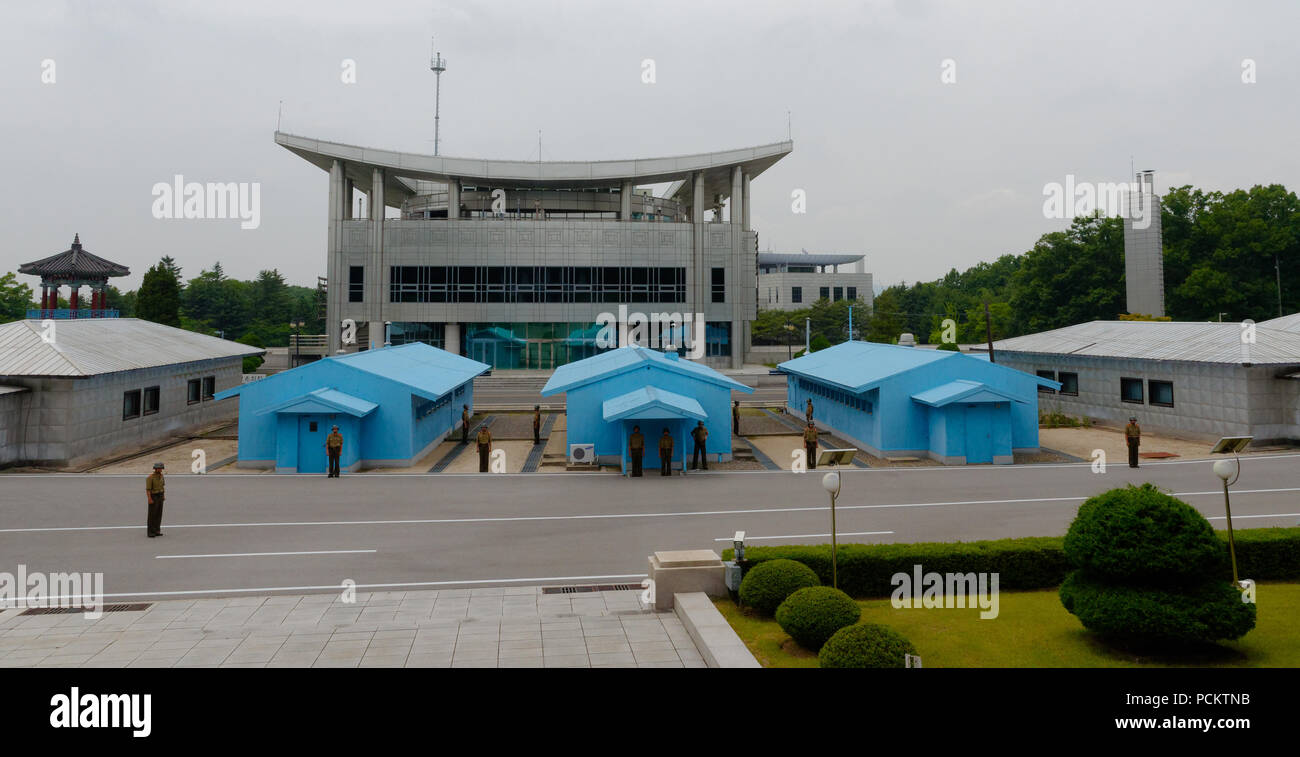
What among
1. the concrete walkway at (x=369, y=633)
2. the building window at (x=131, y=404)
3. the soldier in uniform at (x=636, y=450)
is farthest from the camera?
the building window at (x=131, y=404)

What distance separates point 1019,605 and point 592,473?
14.4 meters

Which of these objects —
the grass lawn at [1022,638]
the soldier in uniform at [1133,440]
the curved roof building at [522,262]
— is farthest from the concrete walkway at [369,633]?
the curved roof building at [522,262]

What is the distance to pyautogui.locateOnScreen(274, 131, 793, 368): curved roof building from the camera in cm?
6081

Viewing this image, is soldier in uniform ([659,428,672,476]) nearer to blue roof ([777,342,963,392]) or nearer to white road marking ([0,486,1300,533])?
white road marking ([0,486,1300,533])

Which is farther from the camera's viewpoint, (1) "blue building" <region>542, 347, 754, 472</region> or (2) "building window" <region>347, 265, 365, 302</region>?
(2) "building window" <region>347, 265, 365, 302</region>

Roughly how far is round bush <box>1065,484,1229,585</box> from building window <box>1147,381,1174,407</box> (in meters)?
24.0

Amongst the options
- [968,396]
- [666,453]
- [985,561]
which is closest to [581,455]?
[666,453]

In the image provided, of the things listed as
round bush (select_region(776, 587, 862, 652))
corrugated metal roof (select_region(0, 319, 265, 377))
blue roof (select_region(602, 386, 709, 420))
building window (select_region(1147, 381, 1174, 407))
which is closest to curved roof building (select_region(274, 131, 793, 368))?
corrugated metal roof (select_region(0, 319, 265, 377))

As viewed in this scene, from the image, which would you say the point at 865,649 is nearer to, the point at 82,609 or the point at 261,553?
the point at 82,609

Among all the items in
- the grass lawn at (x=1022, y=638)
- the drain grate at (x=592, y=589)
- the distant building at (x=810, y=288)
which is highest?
the distant building at (x=810, y=288)

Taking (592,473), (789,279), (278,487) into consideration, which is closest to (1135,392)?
(592,473)

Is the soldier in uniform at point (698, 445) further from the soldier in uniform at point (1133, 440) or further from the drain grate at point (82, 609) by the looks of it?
the drain grate at point (82, 609)

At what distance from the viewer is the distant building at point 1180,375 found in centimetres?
2583

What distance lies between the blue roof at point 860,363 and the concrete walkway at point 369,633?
16.7 meters
